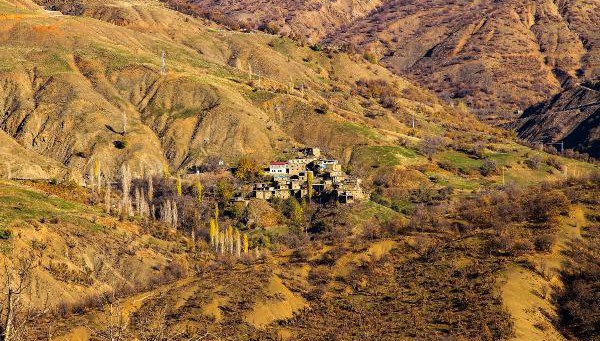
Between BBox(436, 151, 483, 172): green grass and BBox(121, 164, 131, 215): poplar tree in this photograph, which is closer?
BBox(121, 164, 131, 215): poplar tree

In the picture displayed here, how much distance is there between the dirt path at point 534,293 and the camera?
49297mm

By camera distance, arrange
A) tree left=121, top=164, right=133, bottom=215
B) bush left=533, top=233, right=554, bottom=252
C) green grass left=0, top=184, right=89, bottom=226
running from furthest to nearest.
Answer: tree left=121, top=164, right=133, bottom=215
green grass left=0, top=184, right=89, bottom=226
bush left=533, top=233, right=554, bottom=252

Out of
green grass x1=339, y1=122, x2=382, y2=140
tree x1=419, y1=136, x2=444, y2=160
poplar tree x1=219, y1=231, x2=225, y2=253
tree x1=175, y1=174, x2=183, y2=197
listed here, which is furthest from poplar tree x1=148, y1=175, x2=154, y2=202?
tree x1=419, y1=136, x2=444, y2=160

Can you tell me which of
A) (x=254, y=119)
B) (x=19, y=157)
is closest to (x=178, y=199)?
(x=19, y=157)

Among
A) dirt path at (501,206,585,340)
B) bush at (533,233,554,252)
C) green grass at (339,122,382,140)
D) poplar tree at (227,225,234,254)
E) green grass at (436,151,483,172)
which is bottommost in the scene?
poplar tree at (227,225,234,254)

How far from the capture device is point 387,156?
5827 inches

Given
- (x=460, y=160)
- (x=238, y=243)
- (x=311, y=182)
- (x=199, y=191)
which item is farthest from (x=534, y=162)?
(x=238, y=243)

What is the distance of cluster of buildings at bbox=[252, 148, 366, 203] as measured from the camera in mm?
129250

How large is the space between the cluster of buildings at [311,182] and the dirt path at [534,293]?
68.6m

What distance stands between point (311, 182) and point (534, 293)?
79.8 meters

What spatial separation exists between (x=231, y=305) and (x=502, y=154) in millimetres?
116624

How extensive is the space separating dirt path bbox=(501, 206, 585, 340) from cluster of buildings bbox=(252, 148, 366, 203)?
225ft

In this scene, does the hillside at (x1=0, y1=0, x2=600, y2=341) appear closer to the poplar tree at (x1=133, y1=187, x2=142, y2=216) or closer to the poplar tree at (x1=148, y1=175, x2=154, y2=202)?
the poplar tree at (x1=133, y1=187, x2=142, y2=216)

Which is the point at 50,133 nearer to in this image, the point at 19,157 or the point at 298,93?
the point at 19,157
